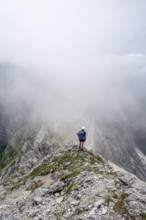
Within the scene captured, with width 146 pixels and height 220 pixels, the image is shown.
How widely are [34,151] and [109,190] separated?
503 ft

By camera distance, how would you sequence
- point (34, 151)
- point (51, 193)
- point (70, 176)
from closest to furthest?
point (51, 193) → point (70, 176) → point (34, 151)

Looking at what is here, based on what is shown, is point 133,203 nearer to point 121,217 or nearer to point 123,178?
point 121,217

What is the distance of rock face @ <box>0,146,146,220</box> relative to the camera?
21.0 metres

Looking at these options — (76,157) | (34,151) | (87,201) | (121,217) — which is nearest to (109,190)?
(87,201)

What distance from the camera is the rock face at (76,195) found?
21.0m

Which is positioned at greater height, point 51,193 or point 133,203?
point 133,203

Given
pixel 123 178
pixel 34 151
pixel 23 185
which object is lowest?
pixel 34 151

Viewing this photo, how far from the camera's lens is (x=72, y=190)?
26875mm

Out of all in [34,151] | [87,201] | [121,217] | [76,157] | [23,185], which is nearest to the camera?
[121,217]

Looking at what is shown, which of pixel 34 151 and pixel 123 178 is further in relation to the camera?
pixel 34 151

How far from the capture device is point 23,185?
35.2 meters

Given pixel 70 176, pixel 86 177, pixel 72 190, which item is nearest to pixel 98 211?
pixel 72 190

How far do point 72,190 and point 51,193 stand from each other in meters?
3.20

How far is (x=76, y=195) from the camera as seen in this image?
82.3 feet
